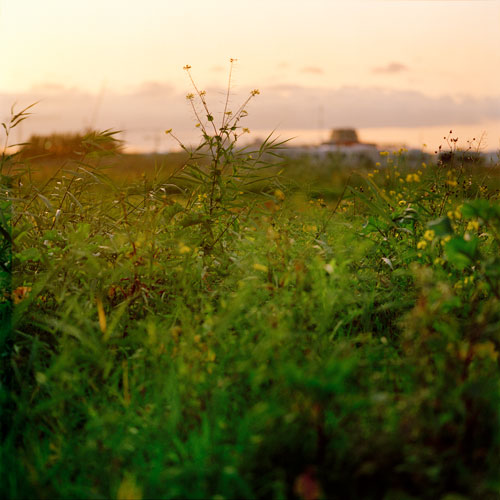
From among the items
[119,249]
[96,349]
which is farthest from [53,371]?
[119,249]

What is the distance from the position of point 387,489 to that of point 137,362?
1230 mm

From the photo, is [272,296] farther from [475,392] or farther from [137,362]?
[475,392]

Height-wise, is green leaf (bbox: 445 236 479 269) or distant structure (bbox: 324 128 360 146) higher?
distant structure (bbox: 324 128 360 146)

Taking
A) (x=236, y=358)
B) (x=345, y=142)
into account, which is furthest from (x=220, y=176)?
(x=345, y=142)

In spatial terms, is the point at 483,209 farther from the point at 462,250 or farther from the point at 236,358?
the point at 236,358

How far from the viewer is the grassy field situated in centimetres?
157

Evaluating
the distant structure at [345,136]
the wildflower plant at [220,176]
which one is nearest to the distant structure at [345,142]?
the distant structure at [345,136]

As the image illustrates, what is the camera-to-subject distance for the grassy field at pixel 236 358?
61.8 inches

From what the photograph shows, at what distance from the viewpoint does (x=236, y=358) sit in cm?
210

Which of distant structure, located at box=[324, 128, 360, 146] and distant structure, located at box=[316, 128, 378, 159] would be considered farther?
distant structure, located at box=[324, 128, 360, 146]

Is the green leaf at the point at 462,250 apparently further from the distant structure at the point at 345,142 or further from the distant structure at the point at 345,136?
the distant structure at the point at 345,136

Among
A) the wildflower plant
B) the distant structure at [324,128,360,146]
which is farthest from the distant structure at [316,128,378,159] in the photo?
the wildflower plant

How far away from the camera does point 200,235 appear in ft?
10.3

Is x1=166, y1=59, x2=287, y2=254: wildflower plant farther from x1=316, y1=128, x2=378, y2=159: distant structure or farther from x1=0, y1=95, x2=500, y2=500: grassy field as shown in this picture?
x1=316, y1=128, x2=378, y2=159: distant structure
